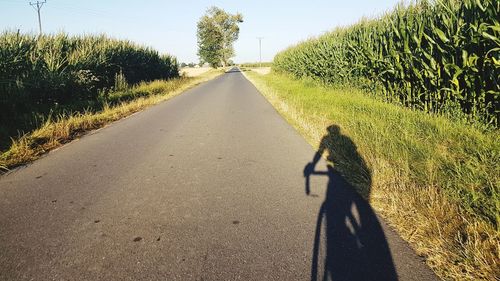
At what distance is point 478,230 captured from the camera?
9.25ft

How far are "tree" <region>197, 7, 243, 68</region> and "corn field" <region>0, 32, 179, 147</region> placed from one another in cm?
6165

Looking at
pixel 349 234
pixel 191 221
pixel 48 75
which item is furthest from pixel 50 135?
pixel 349 234

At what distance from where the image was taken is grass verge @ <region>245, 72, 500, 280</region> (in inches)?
102

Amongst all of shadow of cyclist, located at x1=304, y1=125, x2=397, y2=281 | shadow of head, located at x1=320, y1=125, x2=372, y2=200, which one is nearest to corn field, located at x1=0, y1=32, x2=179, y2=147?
shadow of head, located at x1=320, y1=125, x2=372, y2=200

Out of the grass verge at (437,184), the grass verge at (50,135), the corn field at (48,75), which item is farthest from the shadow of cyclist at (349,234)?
the corn field at (48,75)

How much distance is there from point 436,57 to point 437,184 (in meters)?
5.42

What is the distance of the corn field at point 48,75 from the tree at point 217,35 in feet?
202

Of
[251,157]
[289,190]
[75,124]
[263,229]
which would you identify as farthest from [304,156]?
[75,124]

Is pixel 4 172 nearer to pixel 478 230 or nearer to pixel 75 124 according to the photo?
pixel 75 124

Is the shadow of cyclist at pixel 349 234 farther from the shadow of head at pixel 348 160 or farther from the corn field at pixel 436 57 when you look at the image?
the corn field at pixel 436 57

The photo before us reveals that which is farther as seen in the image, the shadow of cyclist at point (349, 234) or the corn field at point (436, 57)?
the corn field at point (436, 57)

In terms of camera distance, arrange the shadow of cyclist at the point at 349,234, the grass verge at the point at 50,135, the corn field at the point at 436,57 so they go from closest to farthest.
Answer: the shadow of cyclist at the point at 349,234 → the grass verge at the point at 50,135 → the corn field at the point at 436,57

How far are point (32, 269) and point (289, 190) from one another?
9.39 ft

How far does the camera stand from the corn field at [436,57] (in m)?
6.20
